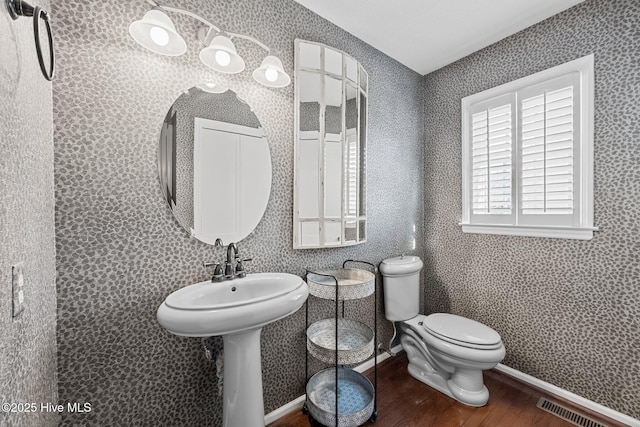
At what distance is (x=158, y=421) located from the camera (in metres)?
1.20

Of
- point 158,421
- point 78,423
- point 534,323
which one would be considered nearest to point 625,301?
point 534,323

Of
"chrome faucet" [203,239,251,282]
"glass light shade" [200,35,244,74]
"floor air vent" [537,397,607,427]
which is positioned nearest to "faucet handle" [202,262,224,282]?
"chrome faucet" [203,239,251,282]

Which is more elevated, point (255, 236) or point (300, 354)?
point (255, 236)

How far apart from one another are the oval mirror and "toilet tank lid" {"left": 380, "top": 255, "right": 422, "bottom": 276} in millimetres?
1105

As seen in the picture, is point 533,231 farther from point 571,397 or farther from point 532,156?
point 571,397

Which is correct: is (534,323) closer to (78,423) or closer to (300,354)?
(300,354)

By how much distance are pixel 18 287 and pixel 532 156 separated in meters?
2.64

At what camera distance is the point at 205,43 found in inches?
51.7

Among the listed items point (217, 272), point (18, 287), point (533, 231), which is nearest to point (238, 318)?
point (217, 272)

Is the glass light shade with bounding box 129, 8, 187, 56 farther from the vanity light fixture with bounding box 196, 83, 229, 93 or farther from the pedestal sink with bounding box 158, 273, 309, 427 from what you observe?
the pedestal sink with bounding box 158, 273, 309, 427

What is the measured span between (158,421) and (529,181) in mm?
2624

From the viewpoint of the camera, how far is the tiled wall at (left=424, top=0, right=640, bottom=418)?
150 centimetres

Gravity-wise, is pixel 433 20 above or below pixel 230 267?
above

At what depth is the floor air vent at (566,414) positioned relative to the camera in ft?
5.01
